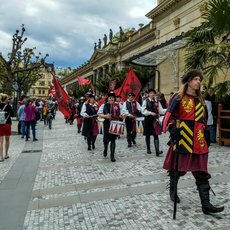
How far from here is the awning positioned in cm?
1839

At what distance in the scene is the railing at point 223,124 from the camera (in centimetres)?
1077

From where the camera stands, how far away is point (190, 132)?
4.57m

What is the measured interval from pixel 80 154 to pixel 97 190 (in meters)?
4.26

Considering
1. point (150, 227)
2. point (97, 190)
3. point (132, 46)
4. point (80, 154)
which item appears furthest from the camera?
point (132, 46)

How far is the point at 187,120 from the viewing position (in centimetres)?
460

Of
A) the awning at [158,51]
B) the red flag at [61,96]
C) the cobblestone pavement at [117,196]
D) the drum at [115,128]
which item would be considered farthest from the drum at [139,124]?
the awning at [158,51]

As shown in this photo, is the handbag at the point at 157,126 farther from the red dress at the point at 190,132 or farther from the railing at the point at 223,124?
the red dress at the point at 190,132

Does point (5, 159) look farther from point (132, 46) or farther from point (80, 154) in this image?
point (132, 46)

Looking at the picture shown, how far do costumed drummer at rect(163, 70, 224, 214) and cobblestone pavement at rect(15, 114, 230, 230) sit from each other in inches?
18.4

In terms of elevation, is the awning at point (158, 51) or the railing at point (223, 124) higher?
the awning at point (158, 51)

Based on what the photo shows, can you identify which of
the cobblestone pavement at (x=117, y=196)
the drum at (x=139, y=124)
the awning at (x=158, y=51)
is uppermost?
the awning at (x=158, y=51)

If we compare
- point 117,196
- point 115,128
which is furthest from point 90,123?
point 117,196

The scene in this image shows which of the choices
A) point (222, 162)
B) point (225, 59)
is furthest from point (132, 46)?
point (222, 162)

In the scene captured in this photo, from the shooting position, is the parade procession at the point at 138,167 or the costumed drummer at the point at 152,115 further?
the costumed drummer at the point at 152,115
